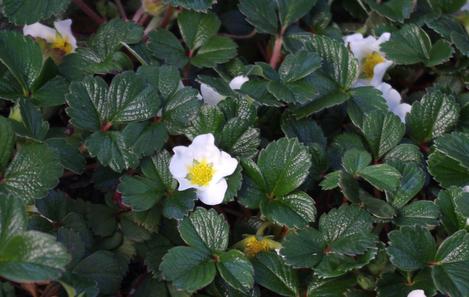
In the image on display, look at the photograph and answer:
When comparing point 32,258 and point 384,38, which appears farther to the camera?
point 384,38

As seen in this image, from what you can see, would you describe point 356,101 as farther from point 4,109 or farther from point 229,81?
point 4,109

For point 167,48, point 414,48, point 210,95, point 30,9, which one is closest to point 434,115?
point 414,48

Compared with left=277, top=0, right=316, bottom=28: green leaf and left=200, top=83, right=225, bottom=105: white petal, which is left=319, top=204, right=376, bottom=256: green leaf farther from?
left=277, top=0, right=316, bottom=28: green leaf

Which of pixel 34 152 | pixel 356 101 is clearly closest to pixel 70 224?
pixel 34 152

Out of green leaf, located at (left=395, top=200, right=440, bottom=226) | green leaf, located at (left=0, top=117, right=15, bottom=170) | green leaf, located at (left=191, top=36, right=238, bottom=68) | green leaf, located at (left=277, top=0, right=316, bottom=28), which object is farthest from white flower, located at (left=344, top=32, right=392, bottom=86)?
green leaf, located at (left=0, top=117, right=15, bottom=170)

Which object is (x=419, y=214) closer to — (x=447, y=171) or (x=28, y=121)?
(x=447, y=171)
